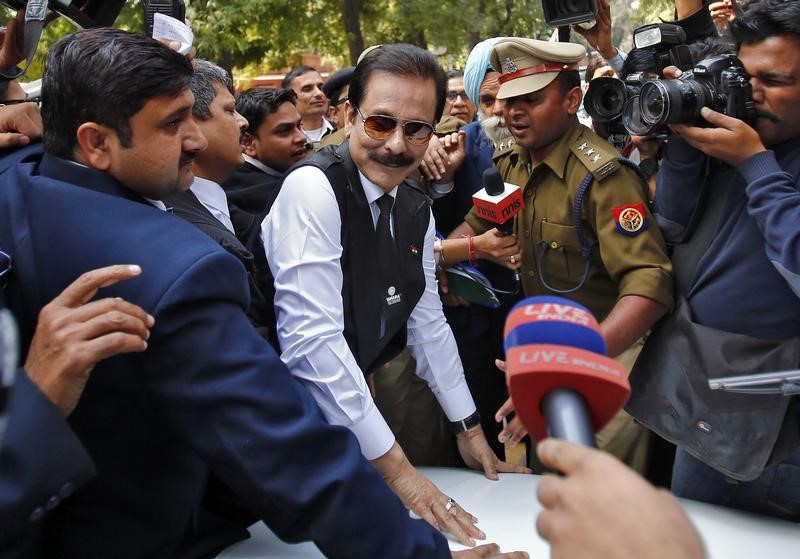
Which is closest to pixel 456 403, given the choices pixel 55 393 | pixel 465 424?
pixel 465 424

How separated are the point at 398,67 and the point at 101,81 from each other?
968 mm

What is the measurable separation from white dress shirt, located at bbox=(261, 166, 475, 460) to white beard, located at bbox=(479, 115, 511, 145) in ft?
5.11

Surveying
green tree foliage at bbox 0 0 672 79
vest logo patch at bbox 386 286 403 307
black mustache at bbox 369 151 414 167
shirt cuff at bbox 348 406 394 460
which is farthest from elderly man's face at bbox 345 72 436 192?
green tree foliage at bbox 0 0 672 79

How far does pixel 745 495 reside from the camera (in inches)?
84.5

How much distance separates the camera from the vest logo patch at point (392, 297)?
2330mm

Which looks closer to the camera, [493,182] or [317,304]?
[317,304]

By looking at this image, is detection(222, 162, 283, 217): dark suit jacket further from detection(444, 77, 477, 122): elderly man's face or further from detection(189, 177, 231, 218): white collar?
detection(444, 77, 477, 122): elderly man's face

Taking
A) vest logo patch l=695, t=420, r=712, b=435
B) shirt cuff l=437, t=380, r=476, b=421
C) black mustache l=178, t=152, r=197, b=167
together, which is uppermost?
black mustache l=178, t=152, r=197, b=167

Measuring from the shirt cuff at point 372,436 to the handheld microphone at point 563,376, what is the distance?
3.50 feet

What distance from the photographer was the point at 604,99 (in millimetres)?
2842

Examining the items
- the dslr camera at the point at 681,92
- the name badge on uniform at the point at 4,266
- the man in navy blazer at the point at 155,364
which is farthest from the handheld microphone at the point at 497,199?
the name badge on uniform at the point at 4,266

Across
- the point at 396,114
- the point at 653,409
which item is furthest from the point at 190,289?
the point at 653,409

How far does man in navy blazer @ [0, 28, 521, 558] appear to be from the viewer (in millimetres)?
1426

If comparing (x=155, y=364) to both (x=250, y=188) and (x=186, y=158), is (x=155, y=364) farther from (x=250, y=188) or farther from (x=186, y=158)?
(x=250, y=188)
